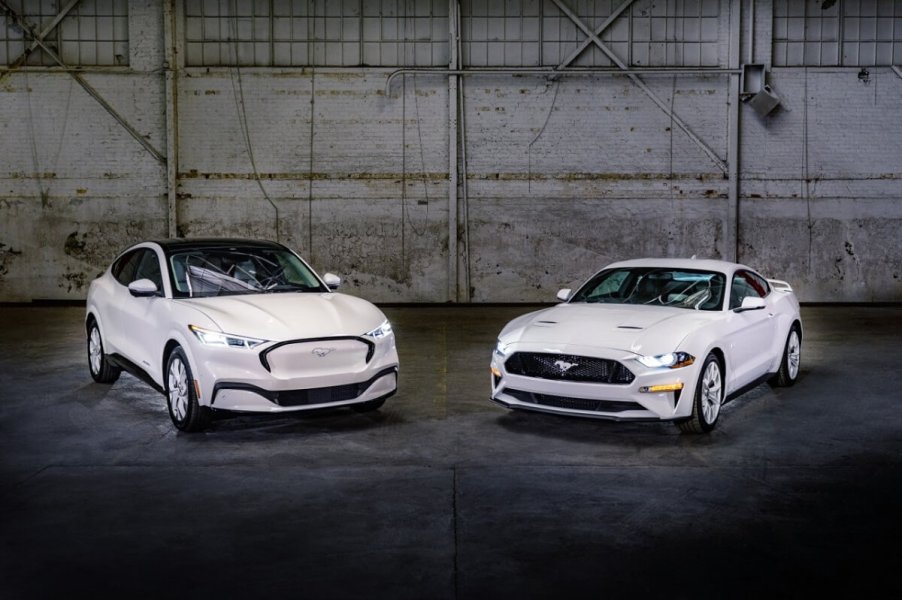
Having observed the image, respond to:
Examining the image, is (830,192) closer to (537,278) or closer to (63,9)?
(537,278)

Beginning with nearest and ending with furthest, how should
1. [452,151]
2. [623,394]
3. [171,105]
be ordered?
[623,394]
[171,105]
[452,151]

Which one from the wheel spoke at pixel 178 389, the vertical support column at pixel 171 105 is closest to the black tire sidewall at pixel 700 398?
the wheel spoke at pixel 178 389

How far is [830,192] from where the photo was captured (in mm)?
18656

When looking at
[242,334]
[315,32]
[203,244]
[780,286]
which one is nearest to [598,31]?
[315,32]

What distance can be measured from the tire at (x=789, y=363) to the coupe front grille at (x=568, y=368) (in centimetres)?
287

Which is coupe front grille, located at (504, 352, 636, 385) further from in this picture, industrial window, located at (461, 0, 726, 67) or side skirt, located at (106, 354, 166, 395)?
industrial window, located at (461, 0, 726, 67)

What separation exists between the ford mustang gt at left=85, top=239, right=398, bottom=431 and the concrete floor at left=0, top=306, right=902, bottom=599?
1.07ft

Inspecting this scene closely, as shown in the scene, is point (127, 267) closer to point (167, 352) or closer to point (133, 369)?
point (133, 369)

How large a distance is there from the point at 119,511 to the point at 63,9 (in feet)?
51.1

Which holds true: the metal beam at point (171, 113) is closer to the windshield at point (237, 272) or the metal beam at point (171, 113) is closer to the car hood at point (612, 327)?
the windshield at point (237, 272)

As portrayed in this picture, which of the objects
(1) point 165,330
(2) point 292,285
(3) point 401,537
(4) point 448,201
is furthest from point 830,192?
(3) point 401,537

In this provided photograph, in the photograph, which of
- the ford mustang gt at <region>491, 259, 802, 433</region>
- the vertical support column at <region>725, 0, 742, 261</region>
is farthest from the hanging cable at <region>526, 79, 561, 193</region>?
the ford mustang gt at <region>491, 259, 802, 433</region>

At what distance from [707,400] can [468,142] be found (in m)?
12.0

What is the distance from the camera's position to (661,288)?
28.3 ft
